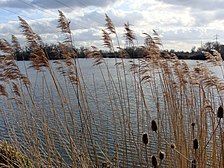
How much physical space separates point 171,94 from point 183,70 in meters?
0.42

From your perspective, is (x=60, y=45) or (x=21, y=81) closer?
(x=60, y=45)

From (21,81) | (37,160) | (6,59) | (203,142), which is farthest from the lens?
(21,81)

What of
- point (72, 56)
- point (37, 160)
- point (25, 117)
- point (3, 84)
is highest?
point (72, 56)

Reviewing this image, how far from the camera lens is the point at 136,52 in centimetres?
520

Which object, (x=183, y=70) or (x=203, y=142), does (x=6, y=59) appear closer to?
(x=183, y=70)

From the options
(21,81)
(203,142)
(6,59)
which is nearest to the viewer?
(203,142)

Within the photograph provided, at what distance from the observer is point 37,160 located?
4.50 metres

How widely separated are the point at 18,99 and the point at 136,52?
1.90 m

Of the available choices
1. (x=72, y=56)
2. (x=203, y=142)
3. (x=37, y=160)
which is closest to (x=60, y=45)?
(x=72, y=56)

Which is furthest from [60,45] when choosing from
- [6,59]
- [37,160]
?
[37,160]

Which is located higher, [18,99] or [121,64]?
[121,64]

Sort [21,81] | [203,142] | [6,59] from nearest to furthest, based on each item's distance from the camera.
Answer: [203,142], [6,59], [21,81]

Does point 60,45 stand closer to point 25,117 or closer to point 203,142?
point 25,117

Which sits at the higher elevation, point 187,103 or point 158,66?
point 158,66
